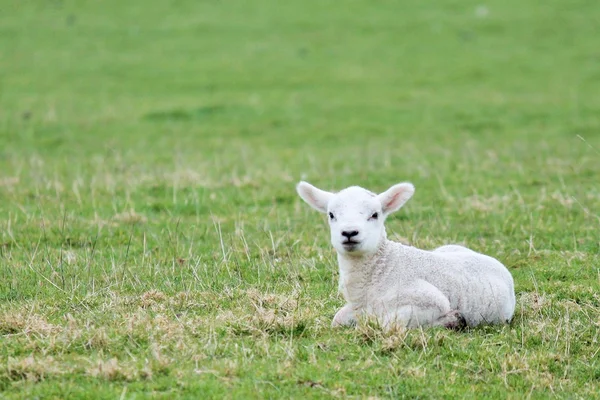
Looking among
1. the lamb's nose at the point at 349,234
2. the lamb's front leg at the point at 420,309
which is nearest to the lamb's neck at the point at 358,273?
the lamb's front leg at the point at 420,309

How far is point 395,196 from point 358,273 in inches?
28.6

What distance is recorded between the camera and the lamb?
296 inches

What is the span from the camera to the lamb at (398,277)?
24.6ft

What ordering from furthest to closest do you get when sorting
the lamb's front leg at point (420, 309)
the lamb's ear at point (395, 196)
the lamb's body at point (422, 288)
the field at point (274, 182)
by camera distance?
the lamb's ear at point (395, 196) → the lamb's body at point (422, 288) → the lamb's front leg at point (420, 309) → the field at point (274, 182)

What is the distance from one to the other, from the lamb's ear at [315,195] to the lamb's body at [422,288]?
0.51 metres

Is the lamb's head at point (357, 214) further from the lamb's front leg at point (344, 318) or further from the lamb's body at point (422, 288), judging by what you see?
the lamb's front leg at point (344, 318)

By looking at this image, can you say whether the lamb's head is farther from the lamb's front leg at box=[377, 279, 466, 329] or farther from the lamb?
the lamb's front leg at box=[377, 279, 466, 329]

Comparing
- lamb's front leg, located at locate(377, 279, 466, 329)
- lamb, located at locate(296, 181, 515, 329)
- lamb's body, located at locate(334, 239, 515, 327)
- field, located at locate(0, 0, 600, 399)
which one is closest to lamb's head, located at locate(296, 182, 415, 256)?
lamb, located at locate(296, 181, 515, 329)

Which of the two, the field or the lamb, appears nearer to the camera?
the field

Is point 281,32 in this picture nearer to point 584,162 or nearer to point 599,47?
point 599,47

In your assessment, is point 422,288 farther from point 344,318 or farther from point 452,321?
point 344,318

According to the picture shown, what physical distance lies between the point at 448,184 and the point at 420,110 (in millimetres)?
11438

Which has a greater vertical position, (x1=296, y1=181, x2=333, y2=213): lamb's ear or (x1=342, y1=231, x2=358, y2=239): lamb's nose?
(x1=296, y1=181, x2=333, y2=213): lamb's ear

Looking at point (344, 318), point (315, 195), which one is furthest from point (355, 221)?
point (344, 318)
